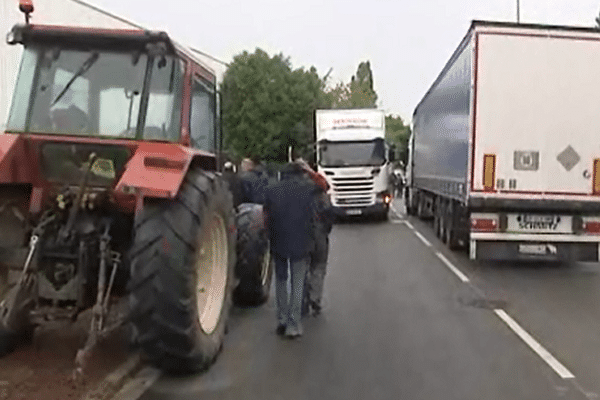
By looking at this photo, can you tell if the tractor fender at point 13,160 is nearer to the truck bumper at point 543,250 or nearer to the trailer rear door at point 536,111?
the trailer rear door at point 536,111

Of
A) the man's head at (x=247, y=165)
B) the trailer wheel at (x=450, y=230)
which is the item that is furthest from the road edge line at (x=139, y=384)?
the trailer wheel at (x=450, y=230)

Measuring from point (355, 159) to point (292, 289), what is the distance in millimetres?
16447

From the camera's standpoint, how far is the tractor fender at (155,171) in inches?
228

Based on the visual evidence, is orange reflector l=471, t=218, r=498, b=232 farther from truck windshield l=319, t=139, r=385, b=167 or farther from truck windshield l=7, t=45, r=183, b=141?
truck windshield l=319, t=139, r=385, b=167

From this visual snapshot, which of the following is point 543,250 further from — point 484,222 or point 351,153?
point 351,153

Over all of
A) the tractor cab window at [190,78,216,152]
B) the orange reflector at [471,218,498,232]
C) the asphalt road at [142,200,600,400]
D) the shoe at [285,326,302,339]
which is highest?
the tractor cab window at [190,78,216,152]

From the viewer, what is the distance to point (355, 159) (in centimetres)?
2458

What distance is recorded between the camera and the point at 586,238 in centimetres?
1353

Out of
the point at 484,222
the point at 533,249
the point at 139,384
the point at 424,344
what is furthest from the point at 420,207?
the point at 139,384

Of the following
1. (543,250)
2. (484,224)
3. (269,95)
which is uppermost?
(269,95)

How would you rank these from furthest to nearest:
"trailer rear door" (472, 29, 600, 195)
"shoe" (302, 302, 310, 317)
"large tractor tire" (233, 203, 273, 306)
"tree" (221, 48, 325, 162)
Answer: "tree" (221, 48, 325, 162), "trailer rear door" (472, 29, 600, 195), "shoe" (302, 302, 310, 317), "large tractor tire" (233, 203, 273, 306)

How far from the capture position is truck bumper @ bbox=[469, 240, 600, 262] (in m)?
13.5

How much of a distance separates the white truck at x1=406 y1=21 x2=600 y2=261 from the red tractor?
7.50 m

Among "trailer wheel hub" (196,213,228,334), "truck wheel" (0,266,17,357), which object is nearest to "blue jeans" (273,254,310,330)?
"trailer wheel hub" (196,213,228,334)
